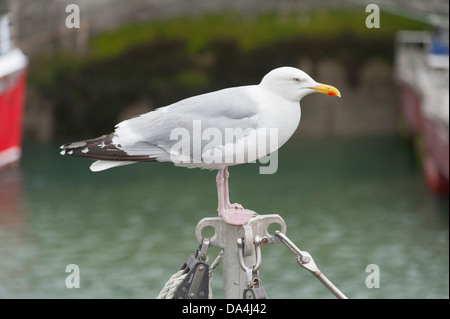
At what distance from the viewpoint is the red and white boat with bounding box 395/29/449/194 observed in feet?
36.7

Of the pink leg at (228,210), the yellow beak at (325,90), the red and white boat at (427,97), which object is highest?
the red and white boat at (427,97)

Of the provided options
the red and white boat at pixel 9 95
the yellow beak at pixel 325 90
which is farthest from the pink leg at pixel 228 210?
the red and white boat at pixel 9 95

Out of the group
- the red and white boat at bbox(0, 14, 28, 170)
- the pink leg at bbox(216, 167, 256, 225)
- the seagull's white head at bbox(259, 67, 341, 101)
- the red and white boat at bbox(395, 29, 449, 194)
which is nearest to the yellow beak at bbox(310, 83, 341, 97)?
the seagull's white head at bbox(259, 67, 341, 101)

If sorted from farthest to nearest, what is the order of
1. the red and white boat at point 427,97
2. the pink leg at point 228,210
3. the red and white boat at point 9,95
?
the red and white boat at point 9,95
the red and white boat at point 427,97
the pink leg at point 228,210

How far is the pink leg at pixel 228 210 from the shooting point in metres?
4.21

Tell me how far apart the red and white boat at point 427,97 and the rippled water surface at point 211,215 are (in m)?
0.52

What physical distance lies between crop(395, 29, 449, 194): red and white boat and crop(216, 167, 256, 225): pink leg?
20.7ft

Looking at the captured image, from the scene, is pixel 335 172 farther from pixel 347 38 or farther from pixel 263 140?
pixel 263 140

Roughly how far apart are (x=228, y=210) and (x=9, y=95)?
1305 cm

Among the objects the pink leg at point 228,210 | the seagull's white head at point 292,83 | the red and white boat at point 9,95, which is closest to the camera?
the pink leg at point 228,210

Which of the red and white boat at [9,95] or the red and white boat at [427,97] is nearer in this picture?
the red and white boat at [427,97]

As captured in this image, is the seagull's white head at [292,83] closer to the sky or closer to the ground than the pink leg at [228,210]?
closer to the sky

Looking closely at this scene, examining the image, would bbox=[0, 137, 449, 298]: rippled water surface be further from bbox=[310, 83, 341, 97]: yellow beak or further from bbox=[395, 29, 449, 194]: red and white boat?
bbox=[310, 83, 341, 97]: yellow beak

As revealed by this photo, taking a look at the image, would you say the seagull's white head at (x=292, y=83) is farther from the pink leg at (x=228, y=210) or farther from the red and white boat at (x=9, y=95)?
the red and white boat at (x=9, y=95)
